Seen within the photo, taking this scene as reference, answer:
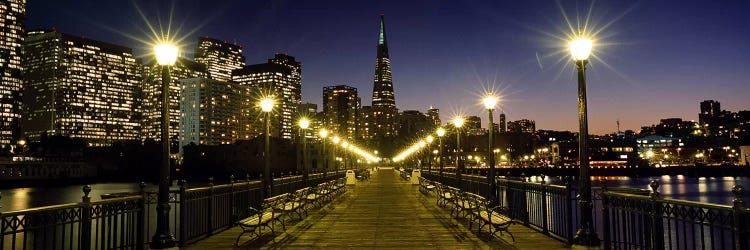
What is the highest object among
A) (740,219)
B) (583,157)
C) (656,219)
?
(583,157)

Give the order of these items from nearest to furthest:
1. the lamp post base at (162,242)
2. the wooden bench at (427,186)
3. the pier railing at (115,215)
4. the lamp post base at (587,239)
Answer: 1. the pier railing at (115,215)
2. the lamp post base at (587,239)
3. the lamp post base at (162,242)
4. the wooden bench at (427,186)

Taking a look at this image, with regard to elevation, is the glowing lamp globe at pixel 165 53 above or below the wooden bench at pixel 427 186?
above

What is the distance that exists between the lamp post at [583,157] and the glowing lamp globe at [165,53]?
7.78 m

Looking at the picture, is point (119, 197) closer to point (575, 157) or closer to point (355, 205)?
point (355, 205)

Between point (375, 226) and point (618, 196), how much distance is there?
676 centimetres

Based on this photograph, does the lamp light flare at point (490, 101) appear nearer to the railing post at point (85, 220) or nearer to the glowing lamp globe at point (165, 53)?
the glowing lamp globe at point (165, 53)

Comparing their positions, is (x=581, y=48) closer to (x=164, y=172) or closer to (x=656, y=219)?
(x=656, y=219)

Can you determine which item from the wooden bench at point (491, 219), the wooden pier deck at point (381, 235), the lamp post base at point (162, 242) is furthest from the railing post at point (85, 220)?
the wooden bench at point (491, 219)

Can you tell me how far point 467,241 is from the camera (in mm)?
11555

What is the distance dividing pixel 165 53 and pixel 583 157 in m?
8.28

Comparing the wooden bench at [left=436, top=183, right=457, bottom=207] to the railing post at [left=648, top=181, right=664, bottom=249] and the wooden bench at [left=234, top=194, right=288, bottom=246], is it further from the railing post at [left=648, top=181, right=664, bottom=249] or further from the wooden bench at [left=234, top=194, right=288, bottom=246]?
the railing post at [left=648, top=181, right=664, bottom=249]

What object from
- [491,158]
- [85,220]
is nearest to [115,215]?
[85,220]

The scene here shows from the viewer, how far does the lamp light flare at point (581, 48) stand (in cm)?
1019

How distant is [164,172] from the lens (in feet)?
33.9
